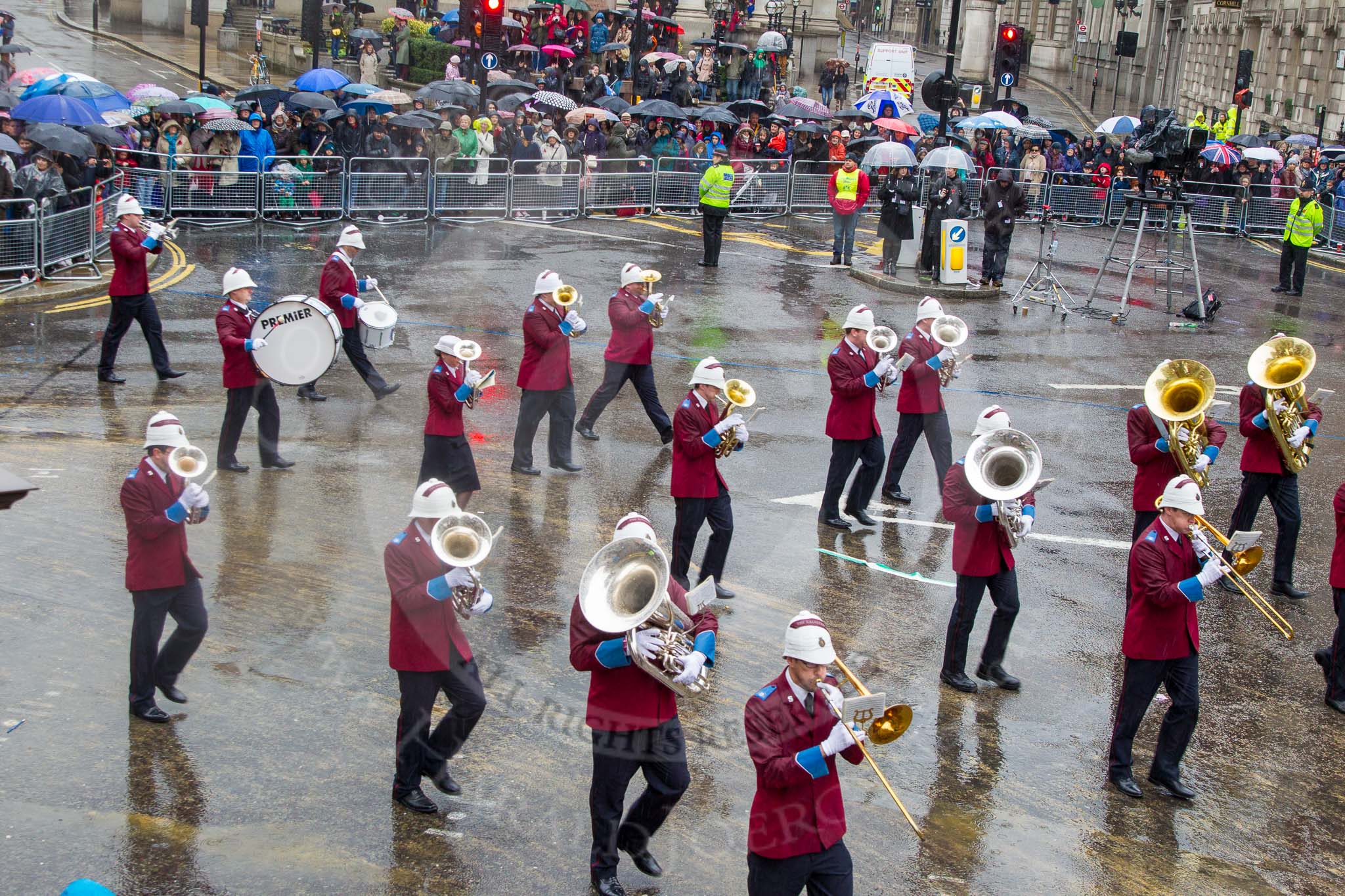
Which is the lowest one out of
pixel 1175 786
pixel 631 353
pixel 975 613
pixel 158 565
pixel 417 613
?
pixel 1175 786

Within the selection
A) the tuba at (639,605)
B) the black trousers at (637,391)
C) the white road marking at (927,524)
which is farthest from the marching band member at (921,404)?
the tuba at (639,605)

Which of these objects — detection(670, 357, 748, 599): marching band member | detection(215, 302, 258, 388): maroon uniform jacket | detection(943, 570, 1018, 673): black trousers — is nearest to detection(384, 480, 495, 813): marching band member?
detection(670, 357, 748, 599): marching band member

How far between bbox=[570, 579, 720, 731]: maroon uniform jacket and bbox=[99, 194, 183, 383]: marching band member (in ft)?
30.3

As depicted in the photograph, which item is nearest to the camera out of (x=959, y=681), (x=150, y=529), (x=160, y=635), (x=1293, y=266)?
(x=150, y=529)

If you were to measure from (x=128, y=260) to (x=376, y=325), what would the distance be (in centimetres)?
249

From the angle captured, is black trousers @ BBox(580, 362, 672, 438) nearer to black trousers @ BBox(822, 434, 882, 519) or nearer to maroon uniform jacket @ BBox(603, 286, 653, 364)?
maroon uniform jacket @ BBox(603, 286, 653, 364)

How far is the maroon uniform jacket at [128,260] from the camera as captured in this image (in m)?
14.0

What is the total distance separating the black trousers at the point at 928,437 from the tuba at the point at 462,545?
6127 mm

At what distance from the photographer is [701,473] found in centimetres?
983

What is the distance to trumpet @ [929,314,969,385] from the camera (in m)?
12.1

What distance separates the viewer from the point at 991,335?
19.5 m

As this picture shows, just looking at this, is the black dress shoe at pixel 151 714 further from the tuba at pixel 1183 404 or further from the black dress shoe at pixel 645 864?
the tuba at pixel 1183 404

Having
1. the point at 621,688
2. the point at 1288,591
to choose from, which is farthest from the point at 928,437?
the point at 621,688

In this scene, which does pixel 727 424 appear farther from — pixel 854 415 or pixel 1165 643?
pixel 1165 643
